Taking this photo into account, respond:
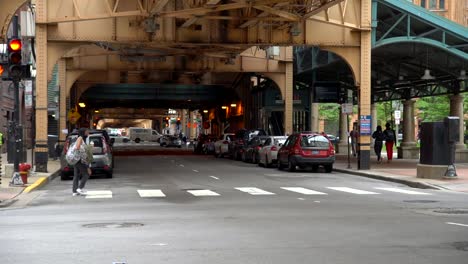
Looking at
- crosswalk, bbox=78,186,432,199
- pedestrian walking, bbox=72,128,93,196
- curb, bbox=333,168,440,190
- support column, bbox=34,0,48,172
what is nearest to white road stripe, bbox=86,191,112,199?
crosswalk, bbox=78,186,432,199

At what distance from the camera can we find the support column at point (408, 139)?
130ft

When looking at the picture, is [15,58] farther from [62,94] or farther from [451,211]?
[62,94]

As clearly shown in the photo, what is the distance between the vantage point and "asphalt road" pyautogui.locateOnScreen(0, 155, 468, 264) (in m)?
8.45

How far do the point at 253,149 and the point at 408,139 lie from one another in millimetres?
12517

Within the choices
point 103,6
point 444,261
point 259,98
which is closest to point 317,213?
point 444,261

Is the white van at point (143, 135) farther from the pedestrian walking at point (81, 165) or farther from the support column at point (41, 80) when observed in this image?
the pedestrian walking at point (81, 165)

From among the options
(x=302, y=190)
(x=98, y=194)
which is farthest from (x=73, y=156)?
(x=302, y=190)

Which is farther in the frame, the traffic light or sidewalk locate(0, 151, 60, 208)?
the traffic light

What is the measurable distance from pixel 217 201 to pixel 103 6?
14.0 m

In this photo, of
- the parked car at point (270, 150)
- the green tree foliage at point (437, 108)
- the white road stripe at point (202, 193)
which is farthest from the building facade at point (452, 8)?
the white road stripe at point (202, 193)

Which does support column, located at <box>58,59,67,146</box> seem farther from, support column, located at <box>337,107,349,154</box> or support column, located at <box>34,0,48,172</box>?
support column, located at <box>337,107,349,154</box>

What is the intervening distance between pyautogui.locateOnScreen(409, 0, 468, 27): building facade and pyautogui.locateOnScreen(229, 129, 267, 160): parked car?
58.6 m

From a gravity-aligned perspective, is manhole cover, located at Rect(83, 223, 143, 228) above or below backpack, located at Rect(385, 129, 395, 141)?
below

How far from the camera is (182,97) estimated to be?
62156mm
